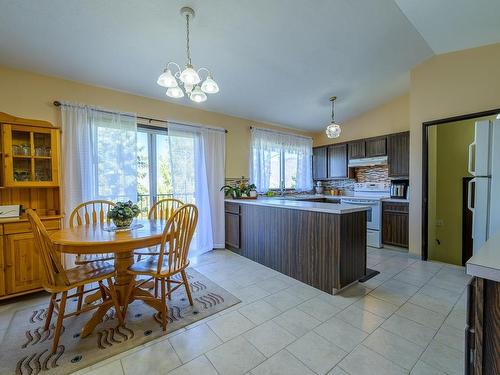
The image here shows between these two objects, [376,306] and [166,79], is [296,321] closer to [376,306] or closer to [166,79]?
[376,306]

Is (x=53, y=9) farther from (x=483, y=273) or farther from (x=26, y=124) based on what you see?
(x=483, y=273)

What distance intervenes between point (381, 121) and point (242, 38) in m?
3.49

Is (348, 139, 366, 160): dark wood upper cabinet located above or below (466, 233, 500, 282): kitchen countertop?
above

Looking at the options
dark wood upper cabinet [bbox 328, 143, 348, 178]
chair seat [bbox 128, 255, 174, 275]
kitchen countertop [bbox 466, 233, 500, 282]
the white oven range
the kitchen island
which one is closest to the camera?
kitchen countertop [bbox 466, 233, 500, 282]

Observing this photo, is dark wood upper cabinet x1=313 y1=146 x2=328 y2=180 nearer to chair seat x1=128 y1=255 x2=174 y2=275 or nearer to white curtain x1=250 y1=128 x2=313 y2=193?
white curtain x1=250 y1=128 x2=313 y2=193

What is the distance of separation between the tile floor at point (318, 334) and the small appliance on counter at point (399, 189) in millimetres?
1661

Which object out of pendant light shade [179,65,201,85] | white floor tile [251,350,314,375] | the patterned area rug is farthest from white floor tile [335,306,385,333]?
pendant light shade [179,65,201,85]

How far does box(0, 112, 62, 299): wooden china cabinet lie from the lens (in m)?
2.25

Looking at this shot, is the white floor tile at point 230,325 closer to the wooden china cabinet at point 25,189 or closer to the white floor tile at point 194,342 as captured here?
the white floor tile at point 194,342

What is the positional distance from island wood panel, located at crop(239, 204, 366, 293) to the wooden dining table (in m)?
1.48

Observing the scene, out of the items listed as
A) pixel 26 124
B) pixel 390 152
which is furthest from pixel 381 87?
pixel 26 124

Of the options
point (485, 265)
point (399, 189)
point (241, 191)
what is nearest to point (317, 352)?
point (485, 265)

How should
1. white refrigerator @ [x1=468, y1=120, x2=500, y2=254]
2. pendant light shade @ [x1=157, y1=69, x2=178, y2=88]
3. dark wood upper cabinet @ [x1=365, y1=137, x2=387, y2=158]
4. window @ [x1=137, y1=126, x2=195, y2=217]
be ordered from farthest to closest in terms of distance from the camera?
dark wood upper cabinet @ [x1=365, y1=137, x2=387, y2=158], window @ [x1=137, y1=126, x2=195, y2=217], white refrigerator @ [x1=468, y1=120, x2=500, y2=254], pendant light shade @ [x1=157, y1=69, x2=178, y2=88]

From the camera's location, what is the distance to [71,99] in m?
2.80
